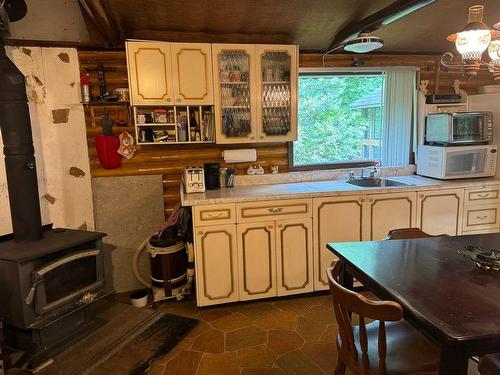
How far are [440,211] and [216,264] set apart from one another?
6.92ft

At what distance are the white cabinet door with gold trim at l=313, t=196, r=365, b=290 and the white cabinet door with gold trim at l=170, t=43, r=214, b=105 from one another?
1315 mm

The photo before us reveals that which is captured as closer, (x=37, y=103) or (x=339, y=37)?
(x=37, y=103)

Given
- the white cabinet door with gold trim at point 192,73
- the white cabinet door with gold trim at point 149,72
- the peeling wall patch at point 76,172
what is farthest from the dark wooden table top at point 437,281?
the peeling wall patch at point 76,172

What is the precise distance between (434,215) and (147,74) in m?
2.81

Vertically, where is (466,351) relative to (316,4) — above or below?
below

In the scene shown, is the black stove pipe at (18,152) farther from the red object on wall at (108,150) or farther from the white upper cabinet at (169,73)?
the white upper cabinet at (169,73)

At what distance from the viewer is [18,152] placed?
2.38 m

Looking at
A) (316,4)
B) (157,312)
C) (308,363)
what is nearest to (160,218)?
(157,312)

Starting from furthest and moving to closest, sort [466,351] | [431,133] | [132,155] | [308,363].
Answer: [431,133] → [132,155] → [308,363] → [466,351]

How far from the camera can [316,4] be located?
9.30ft

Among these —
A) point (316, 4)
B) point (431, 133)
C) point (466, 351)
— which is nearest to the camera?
point (466, 351)

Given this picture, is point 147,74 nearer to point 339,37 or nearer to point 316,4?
point 316,4

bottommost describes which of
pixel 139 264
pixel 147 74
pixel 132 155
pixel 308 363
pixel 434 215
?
pixel 308 363

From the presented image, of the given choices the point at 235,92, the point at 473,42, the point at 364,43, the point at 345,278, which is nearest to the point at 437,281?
the point at 345,278
